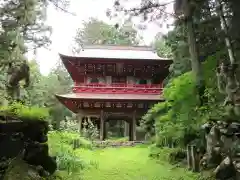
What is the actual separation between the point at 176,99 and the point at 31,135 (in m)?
5.75

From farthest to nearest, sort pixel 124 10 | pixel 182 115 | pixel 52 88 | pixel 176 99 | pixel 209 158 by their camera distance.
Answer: pixel 52 88, pixel 124 10, pixel 176 99, pixel 182 115, pixel 209 158

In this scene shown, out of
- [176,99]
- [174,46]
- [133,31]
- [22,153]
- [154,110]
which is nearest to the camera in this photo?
[22,153]

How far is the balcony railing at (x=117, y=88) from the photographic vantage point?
2080 centimetres

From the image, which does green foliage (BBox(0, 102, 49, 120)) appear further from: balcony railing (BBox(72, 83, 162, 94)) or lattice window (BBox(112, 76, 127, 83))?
lattice window (BBox(112, 76, 127, 83))

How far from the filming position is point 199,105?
9812 millimetres

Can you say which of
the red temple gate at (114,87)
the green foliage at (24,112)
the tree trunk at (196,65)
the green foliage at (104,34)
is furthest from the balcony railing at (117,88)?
the green foliage at (104,34)

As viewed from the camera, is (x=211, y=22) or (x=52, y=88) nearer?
(x=211, y=22)

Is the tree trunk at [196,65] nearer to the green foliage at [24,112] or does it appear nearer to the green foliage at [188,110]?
the green foliage at [188,110]

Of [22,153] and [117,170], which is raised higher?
[22,153]

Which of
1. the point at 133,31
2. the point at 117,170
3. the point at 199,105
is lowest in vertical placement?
the point at 117,170

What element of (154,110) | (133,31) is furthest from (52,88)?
(154,110)

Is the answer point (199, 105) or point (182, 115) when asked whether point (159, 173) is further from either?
point (199, 105)

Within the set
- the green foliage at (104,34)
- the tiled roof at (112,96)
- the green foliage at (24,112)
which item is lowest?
the green foliage at (24,112)

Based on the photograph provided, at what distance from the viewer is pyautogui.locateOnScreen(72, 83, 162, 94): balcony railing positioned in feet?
68.2
